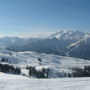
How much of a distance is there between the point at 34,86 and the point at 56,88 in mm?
2188

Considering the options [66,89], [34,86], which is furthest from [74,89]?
[34,86]

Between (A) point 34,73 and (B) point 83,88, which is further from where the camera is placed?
(A) point 34,73

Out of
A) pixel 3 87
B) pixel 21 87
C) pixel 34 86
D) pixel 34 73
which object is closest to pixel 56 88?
pixel 34 86

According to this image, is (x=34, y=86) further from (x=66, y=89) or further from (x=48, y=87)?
(x=66, y=89)

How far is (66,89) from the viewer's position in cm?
1859

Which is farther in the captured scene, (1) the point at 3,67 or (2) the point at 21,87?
(1) the point at 3,67

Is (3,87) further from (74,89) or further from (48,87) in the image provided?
(74,89)

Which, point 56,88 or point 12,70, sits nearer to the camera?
point 56,88

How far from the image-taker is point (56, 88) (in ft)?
62.2

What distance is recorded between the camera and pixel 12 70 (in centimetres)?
12606

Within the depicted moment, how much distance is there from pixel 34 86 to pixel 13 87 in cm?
206

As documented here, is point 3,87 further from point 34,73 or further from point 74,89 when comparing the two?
point 34,73

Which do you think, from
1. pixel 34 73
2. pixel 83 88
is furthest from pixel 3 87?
pixel 34 73

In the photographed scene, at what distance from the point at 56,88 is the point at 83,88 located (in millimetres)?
2682
